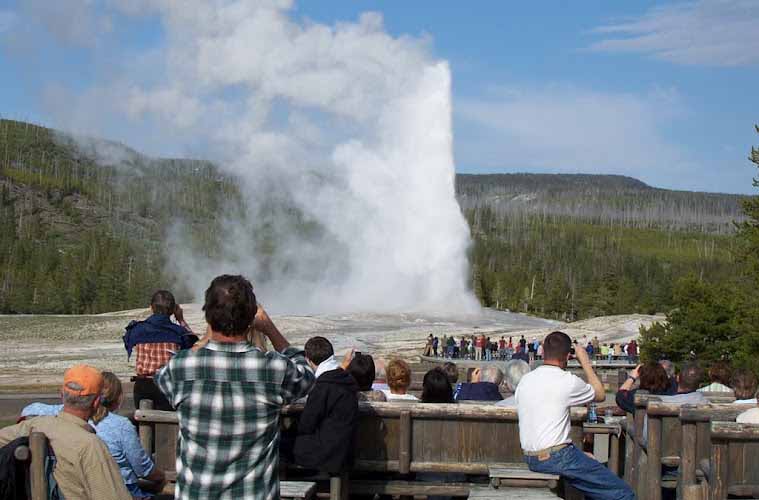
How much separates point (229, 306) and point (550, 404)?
2388mm

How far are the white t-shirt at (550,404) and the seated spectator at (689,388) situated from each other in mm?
2544

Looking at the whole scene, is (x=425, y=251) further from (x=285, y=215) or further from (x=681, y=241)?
(x=681, y=241)

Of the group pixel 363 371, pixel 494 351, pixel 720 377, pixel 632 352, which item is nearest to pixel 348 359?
pixel 363 371

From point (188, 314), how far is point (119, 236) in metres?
89.7

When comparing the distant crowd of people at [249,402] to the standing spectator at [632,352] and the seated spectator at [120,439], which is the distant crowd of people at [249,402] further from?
the standing spectator at [632,352]

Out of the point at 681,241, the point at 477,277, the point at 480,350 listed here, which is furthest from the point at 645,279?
the point at 480,350

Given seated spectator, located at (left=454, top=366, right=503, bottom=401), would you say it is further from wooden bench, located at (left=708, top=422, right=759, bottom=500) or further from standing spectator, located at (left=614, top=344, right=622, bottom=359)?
standing spectator, located at (left=614, top=344, right=622, bottom=359)

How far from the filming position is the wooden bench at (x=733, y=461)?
587cm

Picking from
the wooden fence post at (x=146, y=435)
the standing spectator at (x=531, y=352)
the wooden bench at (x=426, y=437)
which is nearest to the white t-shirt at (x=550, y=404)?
the wooden bench at (x=426, y=437)

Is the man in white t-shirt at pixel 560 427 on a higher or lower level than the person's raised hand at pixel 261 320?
lower

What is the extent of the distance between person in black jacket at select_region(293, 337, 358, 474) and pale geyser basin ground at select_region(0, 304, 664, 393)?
28072 mm

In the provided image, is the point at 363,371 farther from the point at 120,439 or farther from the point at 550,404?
the point at 120,439

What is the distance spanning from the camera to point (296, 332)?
53.3 metres

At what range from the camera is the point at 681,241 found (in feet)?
643
